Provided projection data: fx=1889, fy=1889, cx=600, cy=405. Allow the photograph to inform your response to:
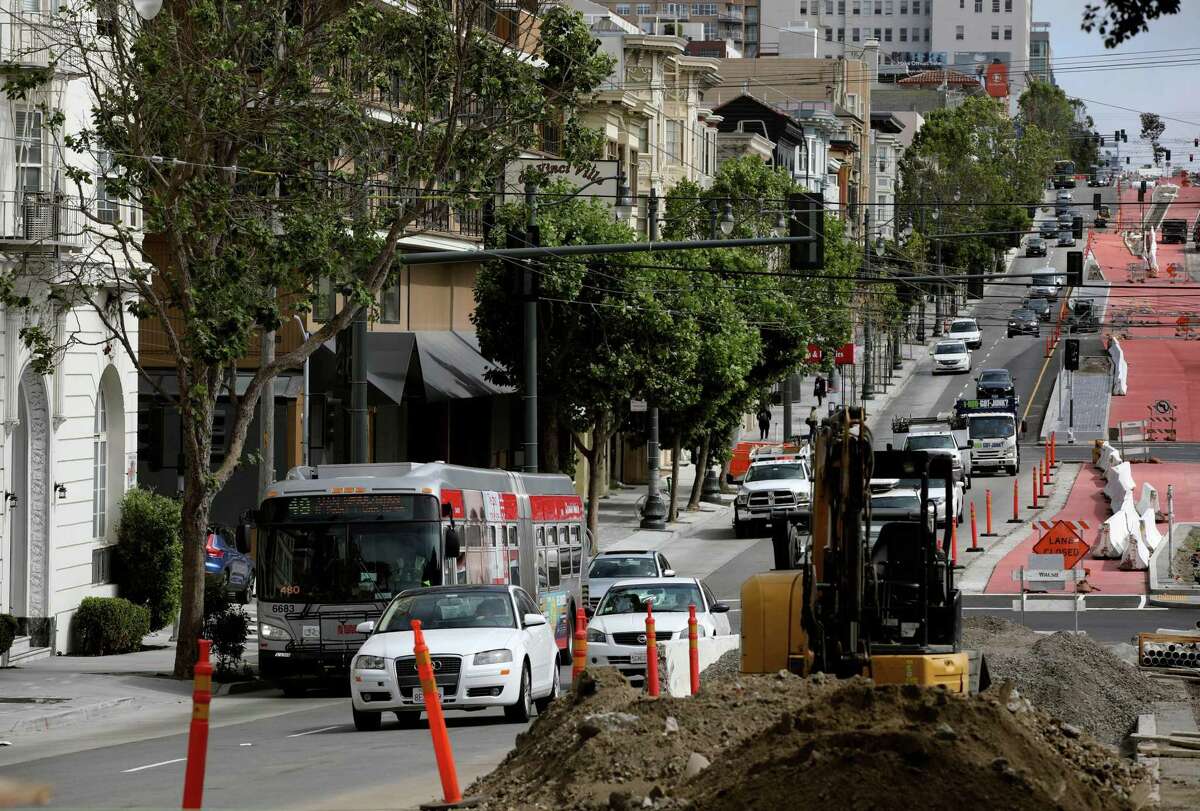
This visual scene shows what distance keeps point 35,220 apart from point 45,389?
3.11 metres

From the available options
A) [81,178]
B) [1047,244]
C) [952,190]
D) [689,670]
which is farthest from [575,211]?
[1047,244]

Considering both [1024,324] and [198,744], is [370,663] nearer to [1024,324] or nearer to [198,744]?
[198,744]

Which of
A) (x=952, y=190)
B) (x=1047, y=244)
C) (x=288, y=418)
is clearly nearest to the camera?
(x=288, y=418)

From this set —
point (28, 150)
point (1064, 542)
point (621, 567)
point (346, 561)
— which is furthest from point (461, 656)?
point (1064, 542)

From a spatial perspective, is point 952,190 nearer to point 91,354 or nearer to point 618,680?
point 91,354

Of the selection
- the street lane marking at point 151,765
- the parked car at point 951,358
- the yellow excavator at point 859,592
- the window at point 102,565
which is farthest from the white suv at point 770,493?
the parked car at point 951,358

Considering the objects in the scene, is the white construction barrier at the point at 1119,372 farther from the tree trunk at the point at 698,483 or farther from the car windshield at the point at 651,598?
the car windshield at the point at 651,598

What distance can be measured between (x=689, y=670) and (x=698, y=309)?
28.9m

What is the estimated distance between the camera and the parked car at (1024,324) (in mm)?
113438

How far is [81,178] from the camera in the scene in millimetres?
25125

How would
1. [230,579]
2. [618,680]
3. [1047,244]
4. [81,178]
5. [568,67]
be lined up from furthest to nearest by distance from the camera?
[1047,244]
[230,579]
[568,67]
[81,178]
[618,680]

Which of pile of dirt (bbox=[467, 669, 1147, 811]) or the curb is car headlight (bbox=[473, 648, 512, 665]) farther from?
the curb

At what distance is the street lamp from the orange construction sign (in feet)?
60.3

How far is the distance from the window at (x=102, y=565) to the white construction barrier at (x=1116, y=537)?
22.5 metres
